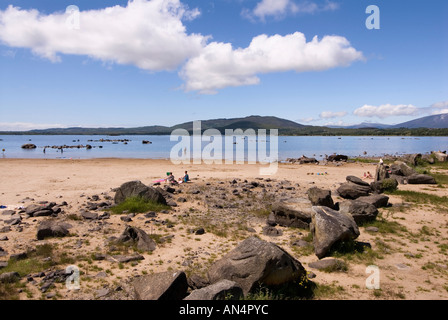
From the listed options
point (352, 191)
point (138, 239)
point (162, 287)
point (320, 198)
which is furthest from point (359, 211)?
point (162, 287)

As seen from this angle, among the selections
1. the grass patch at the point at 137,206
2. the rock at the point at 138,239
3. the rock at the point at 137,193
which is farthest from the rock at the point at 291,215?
the rock at the point at 137,193

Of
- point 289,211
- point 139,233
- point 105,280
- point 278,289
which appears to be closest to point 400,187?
point 289,211

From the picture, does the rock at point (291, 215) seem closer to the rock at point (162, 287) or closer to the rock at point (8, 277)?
the rock at point (162, 287)

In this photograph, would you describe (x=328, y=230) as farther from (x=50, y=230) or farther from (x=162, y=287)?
(x=50, y=230)

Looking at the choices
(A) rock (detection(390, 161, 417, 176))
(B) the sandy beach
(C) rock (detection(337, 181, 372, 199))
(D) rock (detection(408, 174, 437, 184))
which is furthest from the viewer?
(A) rock (detection(390, 161, 417, 176))

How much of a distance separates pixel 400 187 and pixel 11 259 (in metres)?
29.7

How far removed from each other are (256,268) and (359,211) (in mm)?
10806

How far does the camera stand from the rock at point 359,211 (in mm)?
16547

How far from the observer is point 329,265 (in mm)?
11102

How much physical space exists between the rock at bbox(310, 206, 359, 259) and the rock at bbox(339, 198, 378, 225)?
12.5 feet

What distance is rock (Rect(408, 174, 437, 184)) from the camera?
89.5ft

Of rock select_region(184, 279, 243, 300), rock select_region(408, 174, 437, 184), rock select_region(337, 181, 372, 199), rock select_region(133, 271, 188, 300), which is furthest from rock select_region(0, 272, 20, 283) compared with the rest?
rock select_region(408, 174, 437, 184)

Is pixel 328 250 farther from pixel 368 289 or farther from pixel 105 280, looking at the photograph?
pixel 105 280

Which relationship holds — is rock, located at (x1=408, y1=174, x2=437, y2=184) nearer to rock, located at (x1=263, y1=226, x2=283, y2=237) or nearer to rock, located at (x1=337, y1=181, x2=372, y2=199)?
rock, located at (x1=337, y1=181, x2=372, y2=199)
